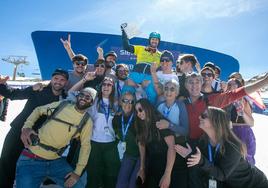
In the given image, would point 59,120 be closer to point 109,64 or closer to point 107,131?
point 107,131

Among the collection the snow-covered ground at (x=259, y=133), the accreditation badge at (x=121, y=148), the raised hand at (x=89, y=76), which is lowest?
the snow-covered ground at (x=259, y=133)

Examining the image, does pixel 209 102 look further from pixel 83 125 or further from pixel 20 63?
pixel 20 63

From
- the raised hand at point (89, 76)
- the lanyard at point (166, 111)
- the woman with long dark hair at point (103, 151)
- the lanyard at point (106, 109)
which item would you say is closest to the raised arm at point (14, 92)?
the raised hand at point (89, 76)

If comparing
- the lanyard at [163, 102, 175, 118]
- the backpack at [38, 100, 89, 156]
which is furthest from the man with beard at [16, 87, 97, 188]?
the lanyard at [163, 102, 175, 118]

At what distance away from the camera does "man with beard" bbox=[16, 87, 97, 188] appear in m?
3.51

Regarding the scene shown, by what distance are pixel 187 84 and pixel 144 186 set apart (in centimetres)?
173

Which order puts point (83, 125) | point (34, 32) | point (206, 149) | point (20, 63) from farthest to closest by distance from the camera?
1. point (20, 63)
2. point (34, 32)
3. point (83, 125)
4. point (206, 149)

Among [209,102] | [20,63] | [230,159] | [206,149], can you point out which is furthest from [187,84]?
[20,63]

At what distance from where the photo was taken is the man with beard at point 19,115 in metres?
4.09

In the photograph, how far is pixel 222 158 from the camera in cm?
315

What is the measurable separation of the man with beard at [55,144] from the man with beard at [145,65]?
4.01 ft

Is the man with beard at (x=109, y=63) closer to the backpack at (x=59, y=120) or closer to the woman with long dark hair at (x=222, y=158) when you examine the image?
the backpack at (x=59, y=120)

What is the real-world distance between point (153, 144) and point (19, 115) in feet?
7.63

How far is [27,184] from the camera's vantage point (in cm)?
339
